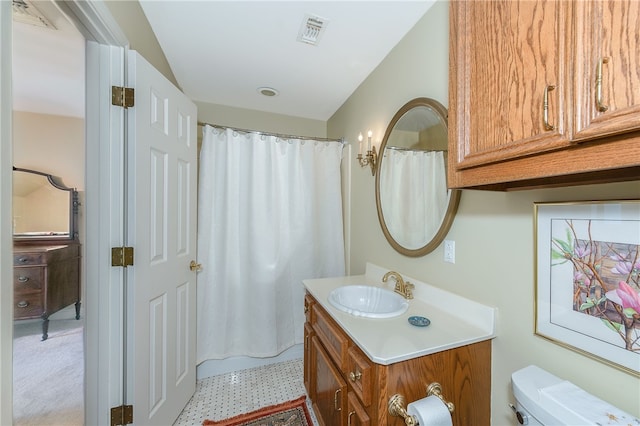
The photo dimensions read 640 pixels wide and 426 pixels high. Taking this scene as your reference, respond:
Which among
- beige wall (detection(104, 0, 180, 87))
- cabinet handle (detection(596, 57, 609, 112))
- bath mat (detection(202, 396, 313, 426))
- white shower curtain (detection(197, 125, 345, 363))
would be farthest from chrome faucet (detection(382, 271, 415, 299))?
beige wall (detection(104, 0, 180, 87))

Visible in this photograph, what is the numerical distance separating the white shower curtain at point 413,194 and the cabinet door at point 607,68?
0.75m

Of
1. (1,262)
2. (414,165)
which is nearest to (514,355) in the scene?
(414,165)

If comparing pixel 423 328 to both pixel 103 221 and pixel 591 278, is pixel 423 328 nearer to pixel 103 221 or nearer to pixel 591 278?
pixel 591 278

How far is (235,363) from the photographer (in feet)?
6.90

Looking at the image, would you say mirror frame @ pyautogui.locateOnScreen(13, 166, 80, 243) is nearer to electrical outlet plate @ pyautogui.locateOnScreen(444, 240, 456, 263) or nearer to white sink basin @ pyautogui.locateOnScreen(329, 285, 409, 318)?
white sink basin @ pyautogui.locateOnScreen(329, 285, 409, 318)

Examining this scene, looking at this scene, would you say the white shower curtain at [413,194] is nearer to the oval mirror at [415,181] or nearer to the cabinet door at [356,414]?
the oval mirror at [415,181]

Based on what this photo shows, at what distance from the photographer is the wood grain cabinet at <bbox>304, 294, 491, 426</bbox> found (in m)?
0.89

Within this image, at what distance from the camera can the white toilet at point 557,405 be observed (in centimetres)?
64

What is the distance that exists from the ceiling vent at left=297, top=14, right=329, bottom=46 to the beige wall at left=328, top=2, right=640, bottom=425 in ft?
1.70

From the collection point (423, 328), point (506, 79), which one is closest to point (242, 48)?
point (506, 79)

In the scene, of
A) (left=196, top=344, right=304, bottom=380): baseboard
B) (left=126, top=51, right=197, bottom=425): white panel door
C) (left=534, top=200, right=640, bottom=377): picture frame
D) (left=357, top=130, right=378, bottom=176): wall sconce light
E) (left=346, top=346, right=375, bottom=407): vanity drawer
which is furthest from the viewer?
(left=196, top=344, right=304, bottom=380): baseboard

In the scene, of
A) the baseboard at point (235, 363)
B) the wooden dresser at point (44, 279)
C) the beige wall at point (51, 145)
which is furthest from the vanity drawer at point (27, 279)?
the baseboard at point (235, 363)

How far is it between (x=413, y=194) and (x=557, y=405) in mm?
1044

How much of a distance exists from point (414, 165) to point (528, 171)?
870 mm
